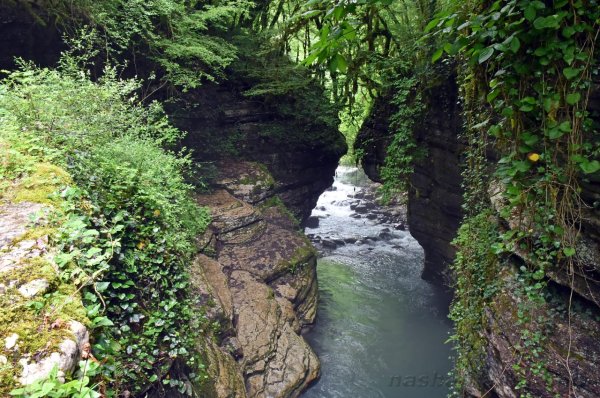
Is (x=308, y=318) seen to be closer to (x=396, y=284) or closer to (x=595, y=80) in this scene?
(x=396, y=284)

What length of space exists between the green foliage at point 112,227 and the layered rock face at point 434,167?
646cm

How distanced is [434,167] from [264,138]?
596cm

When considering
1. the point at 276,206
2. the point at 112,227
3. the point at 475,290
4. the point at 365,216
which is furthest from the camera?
the point at 365,216

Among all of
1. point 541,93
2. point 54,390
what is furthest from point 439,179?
point 54,390

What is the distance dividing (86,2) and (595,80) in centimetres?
874

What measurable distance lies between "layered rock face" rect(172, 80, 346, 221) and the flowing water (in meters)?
3.31

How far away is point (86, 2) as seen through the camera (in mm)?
7391

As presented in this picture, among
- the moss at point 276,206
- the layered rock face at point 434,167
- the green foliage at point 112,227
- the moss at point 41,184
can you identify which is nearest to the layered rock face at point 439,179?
the layered rock face at point 434,167

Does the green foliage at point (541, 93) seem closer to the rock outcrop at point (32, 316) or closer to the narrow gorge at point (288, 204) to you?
the narrow gorge at point (288, 204)

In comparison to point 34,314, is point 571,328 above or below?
below

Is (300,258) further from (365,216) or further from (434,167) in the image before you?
(365,216)

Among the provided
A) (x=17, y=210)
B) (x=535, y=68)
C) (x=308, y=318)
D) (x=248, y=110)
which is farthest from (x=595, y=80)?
(x=248, y=110)

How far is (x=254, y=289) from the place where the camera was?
30.1ft

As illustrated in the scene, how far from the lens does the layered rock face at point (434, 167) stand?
916 cm
